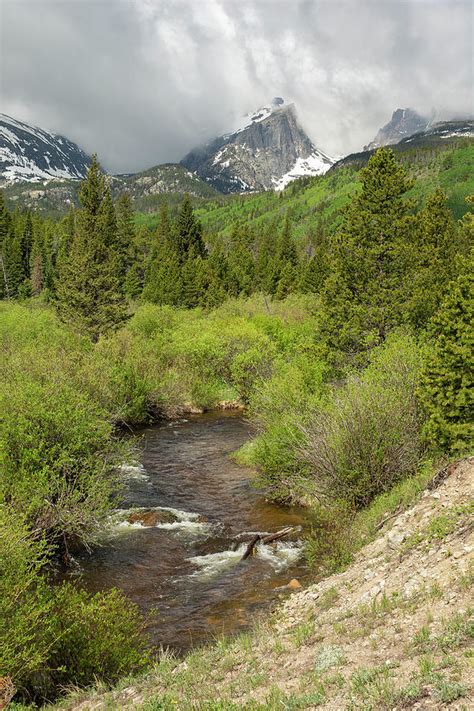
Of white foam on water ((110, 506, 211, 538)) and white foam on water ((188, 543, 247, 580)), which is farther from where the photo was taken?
white foam on water ((110, 506, 211, 538))

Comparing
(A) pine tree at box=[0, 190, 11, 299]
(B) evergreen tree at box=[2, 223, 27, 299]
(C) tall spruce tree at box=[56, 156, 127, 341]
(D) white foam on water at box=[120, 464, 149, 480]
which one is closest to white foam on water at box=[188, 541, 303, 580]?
(D) white foam on water at box=[120, 464, 149, 480]

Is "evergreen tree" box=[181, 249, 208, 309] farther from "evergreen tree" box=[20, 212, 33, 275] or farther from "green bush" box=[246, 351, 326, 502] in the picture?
"green bush" box=[246, 351, 326, 502]

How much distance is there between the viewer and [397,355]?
18984mm

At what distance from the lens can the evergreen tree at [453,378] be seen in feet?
47.8

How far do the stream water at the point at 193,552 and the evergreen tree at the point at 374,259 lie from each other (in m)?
11.2

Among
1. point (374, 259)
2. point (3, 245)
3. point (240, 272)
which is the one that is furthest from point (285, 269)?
point (374, 259)

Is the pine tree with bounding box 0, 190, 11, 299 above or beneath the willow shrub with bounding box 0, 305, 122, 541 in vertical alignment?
above

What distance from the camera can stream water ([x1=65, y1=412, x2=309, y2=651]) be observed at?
44.5 feet

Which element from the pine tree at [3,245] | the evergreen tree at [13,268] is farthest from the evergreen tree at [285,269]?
the pine tree at [3,245]

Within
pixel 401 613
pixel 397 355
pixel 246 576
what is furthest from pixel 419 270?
pixel 401 613

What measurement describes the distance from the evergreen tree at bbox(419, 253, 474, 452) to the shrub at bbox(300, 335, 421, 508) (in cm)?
80

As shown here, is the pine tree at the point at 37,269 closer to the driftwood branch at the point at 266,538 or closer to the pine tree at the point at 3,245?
the pine tree at the point at 3,245

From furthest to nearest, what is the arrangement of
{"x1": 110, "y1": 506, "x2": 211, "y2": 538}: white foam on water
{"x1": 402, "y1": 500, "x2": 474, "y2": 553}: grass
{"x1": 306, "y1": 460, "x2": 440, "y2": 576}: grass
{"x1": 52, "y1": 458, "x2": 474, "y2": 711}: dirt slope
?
{"x1": 110, "y1": 506, "x2": 211, "y2": 538}: white foam on water → {"x1": 306, "y1": 460, "x2": 440, "y2": 576}: grass → {"x1": 402, "y1": 500, "x2": 474, "y2": 553}: grass → {"x1": 52, "y1": 458, "x2": 474, "y2": 711}: dirt slope

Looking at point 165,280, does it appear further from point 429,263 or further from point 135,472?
point 135,472
